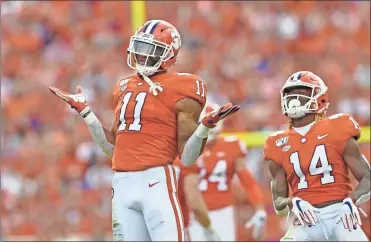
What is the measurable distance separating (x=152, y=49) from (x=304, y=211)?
3.30ft

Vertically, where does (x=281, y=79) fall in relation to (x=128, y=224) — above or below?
above

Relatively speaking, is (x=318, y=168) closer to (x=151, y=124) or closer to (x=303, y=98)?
(x=303, y=98)

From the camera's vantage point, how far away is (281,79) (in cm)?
934

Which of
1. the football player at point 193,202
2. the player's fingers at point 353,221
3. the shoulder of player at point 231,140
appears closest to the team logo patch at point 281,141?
the player's fingers at point 353,221

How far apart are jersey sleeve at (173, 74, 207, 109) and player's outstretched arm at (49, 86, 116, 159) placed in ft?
1.27

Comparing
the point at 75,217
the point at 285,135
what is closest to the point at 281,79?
the point at 75,217

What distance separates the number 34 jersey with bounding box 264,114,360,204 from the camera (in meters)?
4.53

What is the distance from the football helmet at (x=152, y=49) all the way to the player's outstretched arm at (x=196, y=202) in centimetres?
153

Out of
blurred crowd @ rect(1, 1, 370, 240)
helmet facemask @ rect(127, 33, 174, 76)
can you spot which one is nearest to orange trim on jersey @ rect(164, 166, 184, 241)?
helmet facemask @ rect(127, 33, 174, 76)

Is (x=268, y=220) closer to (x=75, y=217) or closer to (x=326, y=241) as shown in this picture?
(x=75, y=217)

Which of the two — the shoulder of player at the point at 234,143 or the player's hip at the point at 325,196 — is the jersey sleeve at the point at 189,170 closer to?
the shoulder of player at the point at 234,143

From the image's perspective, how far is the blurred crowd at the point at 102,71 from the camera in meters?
8.45

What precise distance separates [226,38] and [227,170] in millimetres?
3739

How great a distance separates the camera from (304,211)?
444 cm
